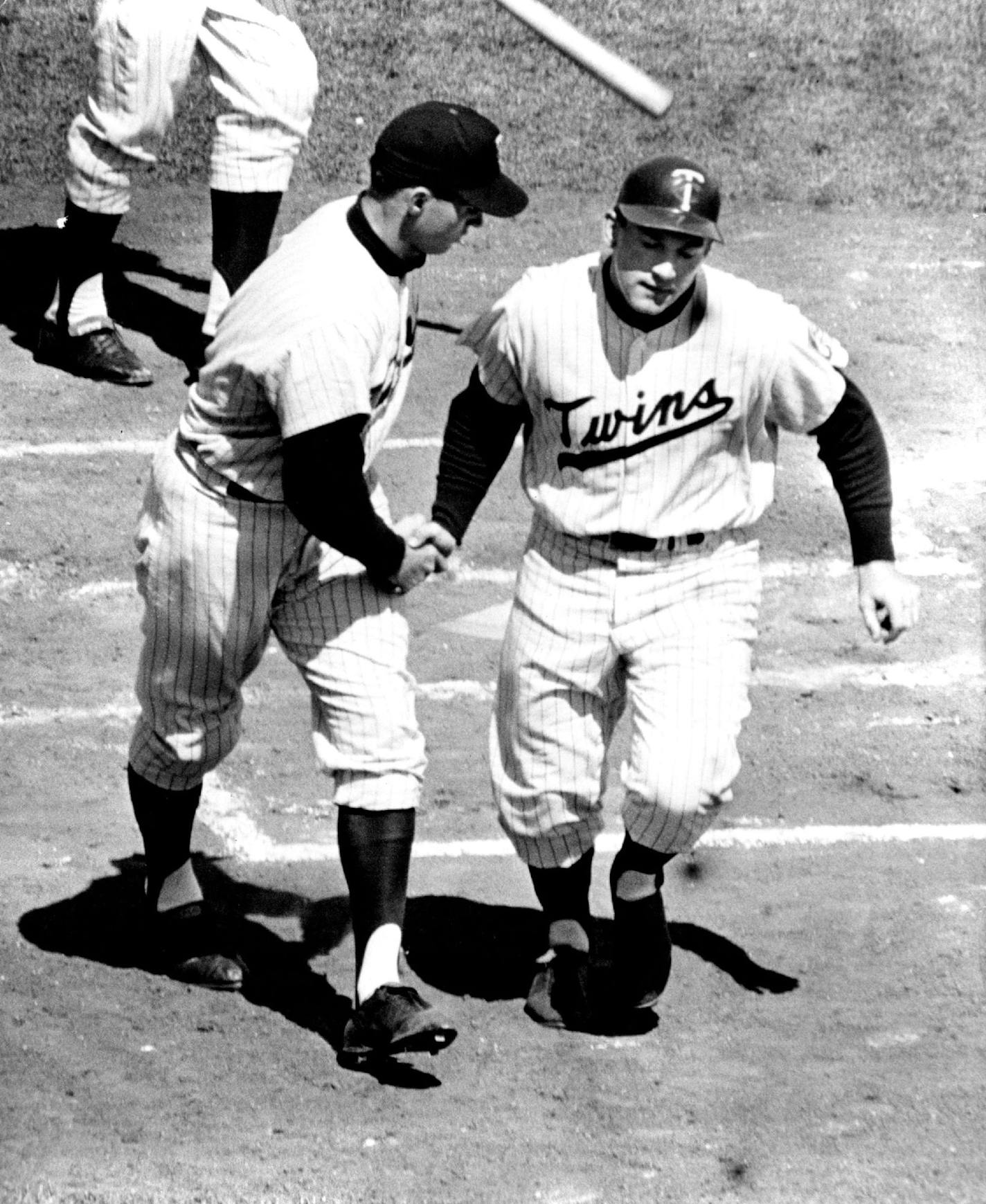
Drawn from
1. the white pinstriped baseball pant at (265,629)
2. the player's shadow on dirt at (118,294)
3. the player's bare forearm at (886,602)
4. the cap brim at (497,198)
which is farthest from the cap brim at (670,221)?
the player's shadow on dirt at (118,294)

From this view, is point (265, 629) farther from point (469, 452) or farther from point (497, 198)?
point (497, 198)

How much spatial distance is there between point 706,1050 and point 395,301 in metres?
1.85

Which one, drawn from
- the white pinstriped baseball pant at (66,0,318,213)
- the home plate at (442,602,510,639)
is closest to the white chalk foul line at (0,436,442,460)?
the white pinstriped baseball pant at (66,0,318,213)

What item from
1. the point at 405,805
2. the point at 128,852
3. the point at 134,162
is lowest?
the point at 128,852

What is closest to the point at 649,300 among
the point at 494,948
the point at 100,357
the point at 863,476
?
the point at 863,476

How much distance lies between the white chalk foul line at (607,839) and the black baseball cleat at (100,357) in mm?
2997

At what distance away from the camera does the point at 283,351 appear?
439 centimetres

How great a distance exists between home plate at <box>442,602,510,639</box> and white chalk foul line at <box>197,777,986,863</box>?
1.23 metres

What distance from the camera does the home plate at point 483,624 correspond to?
6977 mm

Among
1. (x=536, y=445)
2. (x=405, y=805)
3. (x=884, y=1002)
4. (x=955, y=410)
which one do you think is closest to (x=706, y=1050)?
(x=884, y=1002)

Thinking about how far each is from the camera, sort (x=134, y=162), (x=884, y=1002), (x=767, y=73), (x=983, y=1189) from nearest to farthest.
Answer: (x=983, y=1189), (x=884, y=1002), (x=134, y=162), (x=767, y=73)

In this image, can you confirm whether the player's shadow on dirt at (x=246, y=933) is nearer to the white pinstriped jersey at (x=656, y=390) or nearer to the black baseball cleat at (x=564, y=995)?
the black baseball cleat at (x=564, y=995)

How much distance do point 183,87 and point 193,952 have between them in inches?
168

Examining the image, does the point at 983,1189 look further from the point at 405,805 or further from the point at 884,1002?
the point at 405,805
